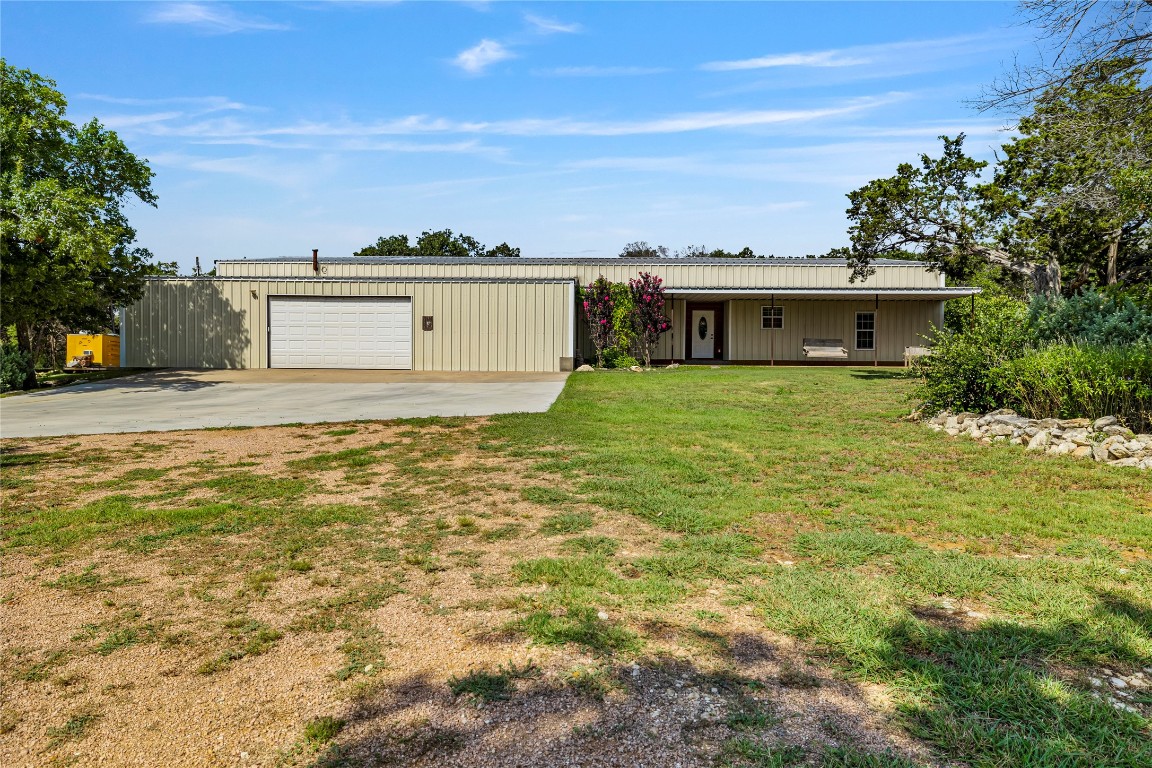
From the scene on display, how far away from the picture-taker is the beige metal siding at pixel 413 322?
68.0ft

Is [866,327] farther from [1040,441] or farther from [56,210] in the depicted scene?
[56,210]

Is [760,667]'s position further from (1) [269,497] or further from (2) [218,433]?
(2) [218,433]

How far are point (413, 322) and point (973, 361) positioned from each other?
15.2 meters

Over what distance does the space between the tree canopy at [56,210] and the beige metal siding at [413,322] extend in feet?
7.20

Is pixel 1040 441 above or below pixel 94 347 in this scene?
below

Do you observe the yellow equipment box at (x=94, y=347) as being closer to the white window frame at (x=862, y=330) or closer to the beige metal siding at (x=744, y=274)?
the beige metal siding at (x=744, y=274)

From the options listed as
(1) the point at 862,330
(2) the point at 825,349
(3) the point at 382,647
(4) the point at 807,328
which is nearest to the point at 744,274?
(4) the point at 807,328

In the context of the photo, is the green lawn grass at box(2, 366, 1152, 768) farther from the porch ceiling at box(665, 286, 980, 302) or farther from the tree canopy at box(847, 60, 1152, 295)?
the porch ceiling at box(665, 286, 980, 302)

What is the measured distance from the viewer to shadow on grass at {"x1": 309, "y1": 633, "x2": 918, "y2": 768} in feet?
7.63

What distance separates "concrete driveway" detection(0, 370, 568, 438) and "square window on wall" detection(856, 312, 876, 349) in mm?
11423

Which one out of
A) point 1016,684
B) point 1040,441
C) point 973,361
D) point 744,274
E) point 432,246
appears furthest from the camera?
point 432,246

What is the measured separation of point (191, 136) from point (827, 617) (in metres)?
17.4

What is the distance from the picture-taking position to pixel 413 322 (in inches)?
826

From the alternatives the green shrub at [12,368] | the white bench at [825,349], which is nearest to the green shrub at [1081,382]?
the white bench at [825,349]
